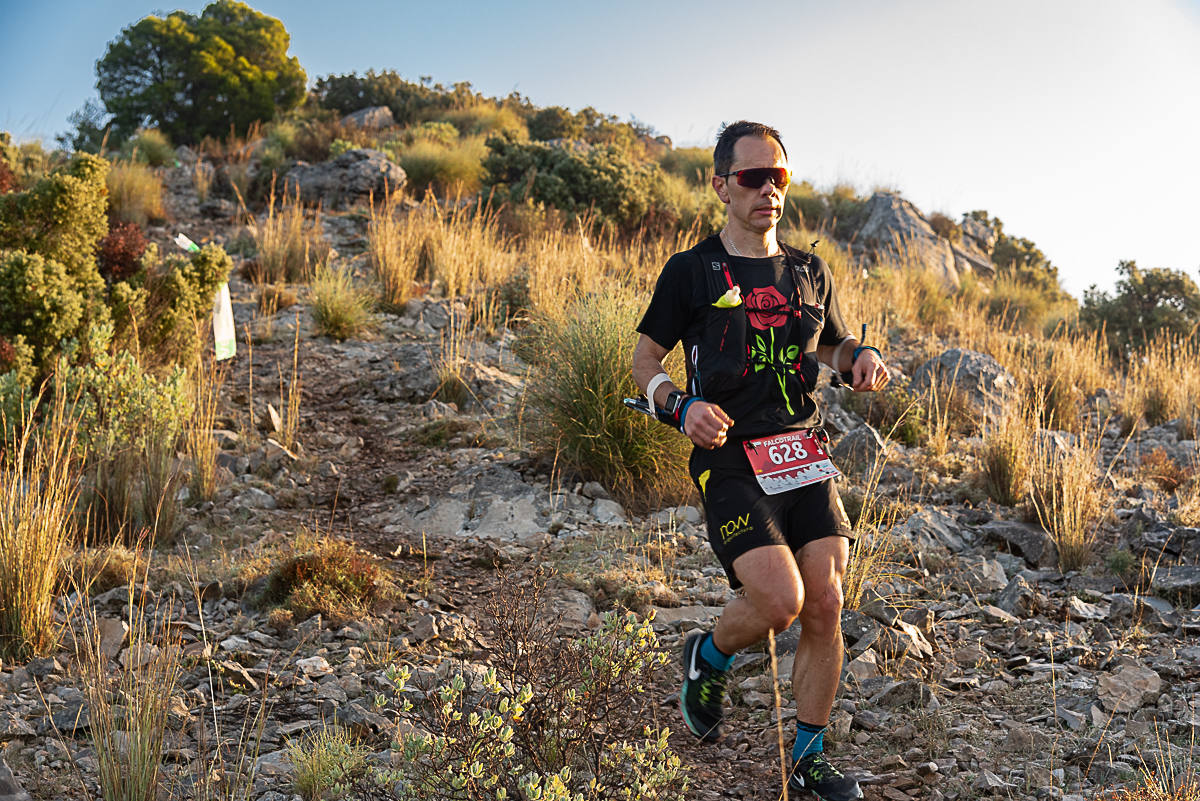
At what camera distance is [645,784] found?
2.30m

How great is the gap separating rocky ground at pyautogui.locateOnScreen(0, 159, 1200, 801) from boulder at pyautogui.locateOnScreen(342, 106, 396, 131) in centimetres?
1697

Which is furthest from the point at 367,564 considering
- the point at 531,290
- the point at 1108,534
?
the point at 531,290

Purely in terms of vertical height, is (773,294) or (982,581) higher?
(773,294)

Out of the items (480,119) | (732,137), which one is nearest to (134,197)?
(480,119)

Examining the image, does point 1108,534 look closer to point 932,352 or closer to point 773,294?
point 773,294

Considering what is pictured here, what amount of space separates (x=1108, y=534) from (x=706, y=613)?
110 inches

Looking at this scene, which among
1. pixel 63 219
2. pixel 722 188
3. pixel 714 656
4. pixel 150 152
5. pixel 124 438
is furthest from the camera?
pixel 150 152

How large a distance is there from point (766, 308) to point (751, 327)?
9cm

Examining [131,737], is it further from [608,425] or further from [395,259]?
[395,259]

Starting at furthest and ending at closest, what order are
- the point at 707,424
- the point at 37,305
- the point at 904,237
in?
the point at 904,237, the point at 37,305, the point at 707,424

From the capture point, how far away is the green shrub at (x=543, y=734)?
2.27 meters

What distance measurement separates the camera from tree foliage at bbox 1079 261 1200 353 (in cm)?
1173

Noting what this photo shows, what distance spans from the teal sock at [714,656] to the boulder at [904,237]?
12.5m

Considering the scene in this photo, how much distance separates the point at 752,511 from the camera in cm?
282
